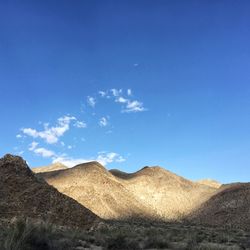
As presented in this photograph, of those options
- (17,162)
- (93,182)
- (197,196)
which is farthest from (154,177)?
(17,162)

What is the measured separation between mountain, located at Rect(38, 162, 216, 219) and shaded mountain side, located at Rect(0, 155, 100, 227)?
6059 centimetres

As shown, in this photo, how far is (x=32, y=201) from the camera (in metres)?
32.8

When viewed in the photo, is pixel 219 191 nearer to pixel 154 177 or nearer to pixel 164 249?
pixel 154 177

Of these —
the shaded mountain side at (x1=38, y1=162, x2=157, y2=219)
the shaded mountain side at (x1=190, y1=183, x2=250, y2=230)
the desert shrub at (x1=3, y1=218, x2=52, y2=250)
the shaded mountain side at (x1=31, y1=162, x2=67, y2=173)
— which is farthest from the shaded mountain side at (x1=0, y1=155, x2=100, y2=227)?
the shaded mountain side at (x1=31, y1=162, x2=67, y2=173)

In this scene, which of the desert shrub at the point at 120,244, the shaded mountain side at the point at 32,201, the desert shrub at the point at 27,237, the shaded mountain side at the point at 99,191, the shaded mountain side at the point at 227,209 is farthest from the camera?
the shaded mountain side at the point at 99,191

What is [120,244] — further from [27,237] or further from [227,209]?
[227,209]

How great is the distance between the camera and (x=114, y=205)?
104688mm

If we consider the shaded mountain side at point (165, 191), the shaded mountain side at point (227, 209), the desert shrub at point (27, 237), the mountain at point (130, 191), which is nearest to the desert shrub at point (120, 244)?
the desert shrub at point (27, 237)

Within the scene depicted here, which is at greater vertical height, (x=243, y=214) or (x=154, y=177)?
(x=154, y=177)

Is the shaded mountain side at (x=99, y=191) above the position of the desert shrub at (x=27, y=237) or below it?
above

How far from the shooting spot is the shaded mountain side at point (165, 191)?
116 meters

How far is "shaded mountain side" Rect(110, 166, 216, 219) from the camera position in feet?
379

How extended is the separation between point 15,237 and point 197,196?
111654 millimetres

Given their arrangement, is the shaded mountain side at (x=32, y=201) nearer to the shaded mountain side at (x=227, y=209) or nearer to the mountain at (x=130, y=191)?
the shaded mountain side at (x=227, y=209)
